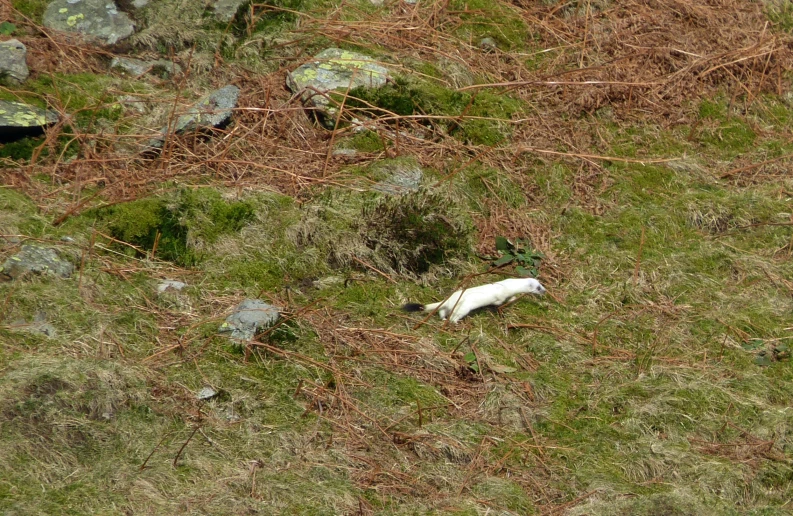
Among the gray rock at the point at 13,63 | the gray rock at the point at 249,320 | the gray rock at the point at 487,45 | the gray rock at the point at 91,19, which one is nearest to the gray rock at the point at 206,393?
the gray rock at the point at 249,320

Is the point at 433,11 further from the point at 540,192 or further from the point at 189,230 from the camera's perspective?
the point at 189,230

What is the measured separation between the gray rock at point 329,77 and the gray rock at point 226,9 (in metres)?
0.79

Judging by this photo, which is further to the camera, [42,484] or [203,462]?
[203,462]

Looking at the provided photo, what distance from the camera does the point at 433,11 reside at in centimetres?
681

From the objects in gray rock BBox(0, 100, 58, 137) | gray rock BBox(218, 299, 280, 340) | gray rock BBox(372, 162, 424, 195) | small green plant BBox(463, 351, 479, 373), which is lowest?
small green plant BBox(463, 351, 479, 373)

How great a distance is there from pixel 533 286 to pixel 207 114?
2201 millimetres

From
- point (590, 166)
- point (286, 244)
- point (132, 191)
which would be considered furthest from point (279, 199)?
point (590, 166)

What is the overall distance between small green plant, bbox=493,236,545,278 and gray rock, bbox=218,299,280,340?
143 centimetres

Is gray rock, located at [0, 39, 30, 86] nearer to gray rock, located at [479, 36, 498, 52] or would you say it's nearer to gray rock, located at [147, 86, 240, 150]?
gray rock, located at [147, 86, 240, 150]

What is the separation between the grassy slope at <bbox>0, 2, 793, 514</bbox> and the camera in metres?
3.71

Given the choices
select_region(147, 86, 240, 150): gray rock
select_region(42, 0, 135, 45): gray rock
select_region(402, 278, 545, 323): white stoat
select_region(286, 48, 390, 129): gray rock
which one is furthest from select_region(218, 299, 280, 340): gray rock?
select_region(42, 0, 135, 45): gray rock

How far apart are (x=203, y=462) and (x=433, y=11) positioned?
417 centimetres

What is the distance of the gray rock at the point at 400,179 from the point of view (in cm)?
532

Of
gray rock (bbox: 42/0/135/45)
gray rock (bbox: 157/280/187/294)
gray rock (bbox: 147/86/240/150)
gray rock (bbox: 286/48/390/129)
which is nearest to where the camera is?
gray rock (bbox: 157/280/187/294)
